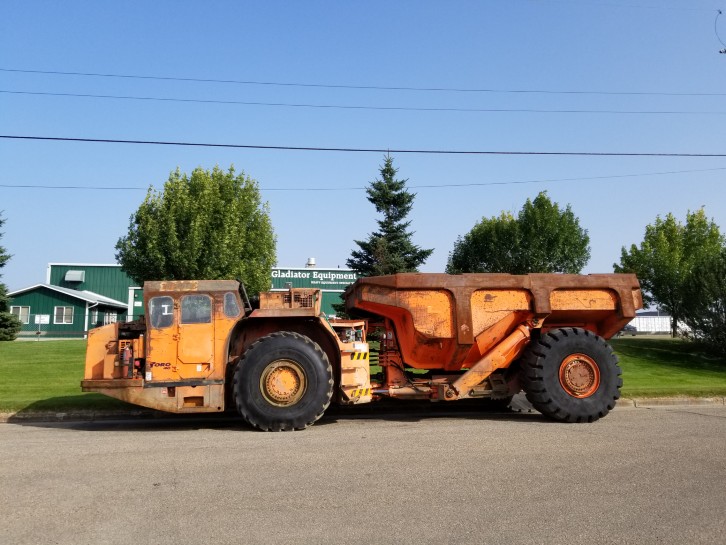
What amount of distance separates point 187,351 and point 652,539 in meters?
6.68

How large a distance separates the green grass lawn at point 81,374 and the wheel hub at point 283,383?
12.4 ft

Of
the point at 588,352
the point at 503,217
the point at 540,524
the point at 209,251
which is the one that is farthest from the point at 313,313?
the point at 503,217

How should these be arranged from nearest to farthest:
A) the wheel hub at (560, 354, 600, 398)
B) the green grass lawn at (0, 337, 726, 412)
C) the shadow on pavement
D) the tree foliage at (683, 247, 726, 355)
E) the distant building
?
the wheel hub at (560, 354, 600, 398)
the shadow on pavement
the green grass lawn at (0, 337, 726, 412)
the tree foliage at (683, 247, 726, 355)
the distant building

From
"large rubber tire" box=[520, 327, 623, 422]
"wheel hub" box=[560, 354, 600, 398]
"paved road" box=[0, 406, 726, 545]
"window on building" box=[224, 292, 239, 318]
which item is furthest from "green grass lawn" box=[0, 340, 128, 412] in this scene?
"wheel hub" box=[560, 354, 600, 398]

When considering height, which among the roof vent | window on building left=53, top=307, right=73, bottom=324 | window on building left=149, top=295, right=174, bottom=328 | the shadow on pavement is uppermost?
the roof vent

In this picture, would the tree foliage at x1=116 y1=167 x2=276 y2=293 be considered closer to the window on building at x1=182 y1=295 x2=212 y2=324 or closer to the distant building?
the window on building at x1=182 y1=295 x2=212 y2=324

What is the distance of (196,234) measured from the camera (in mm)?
28766

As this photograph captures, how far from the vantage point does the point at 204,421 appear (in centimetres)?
1019

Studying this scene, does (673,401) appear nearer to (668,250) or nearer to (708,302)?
(708,302)

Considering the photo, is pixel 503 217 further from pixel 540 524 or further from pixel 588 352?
pixel 540 524

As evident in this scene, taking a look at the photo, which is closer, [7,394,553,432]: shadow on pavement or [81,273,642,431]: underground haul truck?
[81,273,642,431]: underground haul truck

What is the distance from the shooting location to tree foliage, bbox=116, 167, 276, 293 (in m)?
29.0

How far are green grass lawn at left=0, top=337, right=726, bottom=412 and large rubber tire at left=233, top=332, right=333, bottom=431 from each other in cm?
363

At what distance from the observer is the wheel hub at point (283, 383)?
8.88 m
